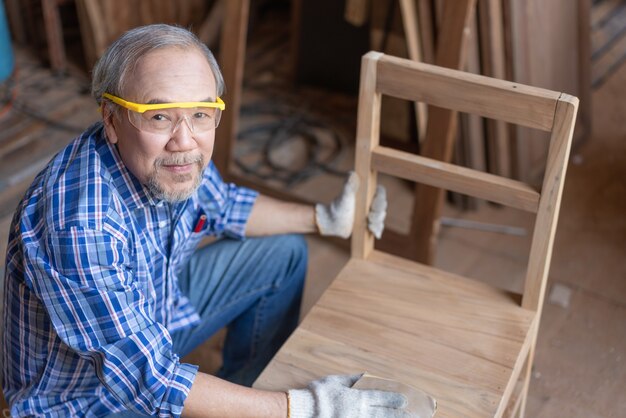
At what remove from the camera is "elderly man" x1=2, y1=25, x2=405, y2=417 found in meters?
1.38

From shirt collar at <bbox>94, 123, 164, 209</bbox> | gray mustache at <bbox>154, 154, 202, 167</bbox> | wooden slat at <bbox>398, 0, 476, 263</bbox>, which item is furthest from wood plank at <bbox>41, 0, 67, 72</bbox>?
gray mustache at <bbox>154, 154, 202, 167</bbox>

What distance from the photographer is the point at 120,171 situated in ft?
5.00

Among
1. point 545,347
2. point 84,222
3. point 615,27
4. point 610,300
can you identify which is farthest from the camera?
point 615,27

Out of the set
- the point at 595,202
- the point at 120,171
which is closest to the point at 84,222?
the point at 120,171

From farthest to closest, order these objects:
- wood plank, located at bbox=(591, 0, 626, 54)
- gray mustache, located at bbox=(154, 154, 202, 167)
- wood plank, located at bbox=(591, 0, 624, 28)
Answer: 1. wood plank, located at bbox=(591, 0, 624, 28)
2. wood plank, located at bbox=(591, 0, 626, 54)
3. gray mustache, located at bbox=(154, 154, 202, 167)

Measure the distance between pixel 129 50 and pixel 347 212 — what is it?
668 mm

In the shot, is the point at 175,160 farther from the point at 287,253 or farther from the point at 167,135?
the point at 287,253

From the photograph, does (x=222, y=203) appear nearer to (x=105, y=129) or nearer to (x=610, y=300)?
(x=105, y=129)

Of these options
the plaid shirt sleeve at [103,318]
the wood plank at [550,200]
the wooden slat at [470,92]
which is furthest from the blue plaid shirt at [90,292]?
the wood plank at [550,200]

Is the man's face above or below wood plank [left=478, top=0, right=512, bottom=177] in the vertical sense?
above

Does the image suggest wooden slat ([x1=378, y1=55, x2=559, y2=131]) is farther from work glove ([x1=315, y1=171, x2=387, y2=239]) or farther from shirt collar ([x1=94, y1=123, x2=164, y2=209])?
shirt collar ([x1=94, y1=123, x2=164, y2=209])

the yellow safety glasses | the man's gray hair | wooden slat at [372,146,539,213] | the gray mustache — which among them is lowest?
wooden slat at [372,146,539,213]

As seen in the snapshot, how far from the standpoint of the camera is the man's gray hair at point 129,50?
1429mm

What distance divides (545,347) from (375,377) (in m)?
1.09
